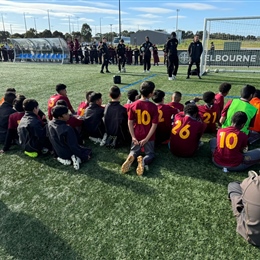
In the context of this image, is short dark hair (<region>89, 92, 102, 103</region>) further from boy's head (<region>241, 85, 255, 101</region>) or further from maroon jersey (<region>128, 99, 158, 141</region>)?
boy's head (<region>241, 85, 255, 101</region>)

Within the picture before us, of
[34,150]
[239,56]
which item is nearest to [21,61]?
[239,56]

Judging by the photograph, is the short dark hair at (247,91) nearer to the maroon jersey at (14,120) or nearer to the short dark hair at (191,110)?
the short dark hair at (191,110)

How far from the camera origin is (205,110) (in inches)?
186

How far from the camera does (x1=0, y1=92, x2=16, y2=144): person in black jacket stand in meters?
4.42

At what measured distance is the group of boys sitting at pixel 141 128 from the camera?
3.45m

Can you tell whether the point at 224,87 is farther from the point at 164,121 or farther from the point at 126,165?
the point at 126,165

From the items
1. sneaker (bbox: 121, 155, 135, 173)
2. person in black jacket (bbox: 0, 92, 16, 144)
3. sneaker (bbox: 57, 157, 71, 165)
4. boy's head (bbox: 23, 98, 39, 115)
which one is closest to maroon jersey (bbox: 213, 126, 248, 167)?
sneaker (bbox: 121, 155, 135, 173)

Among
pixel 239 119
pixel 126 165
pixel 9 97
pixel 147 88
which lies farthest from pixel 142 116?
pixel 9 97

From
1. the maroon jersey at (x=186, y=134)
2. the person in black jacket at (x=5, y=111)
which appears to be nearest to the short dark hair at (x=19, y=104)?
the person in black jacket at (x=5, y=111)

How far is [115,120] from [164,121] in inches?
35.0

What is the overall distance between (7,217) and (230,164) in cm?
303

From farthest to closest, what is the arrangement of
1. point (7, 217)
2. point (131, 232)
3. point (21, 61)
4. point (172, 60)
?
point (21, 61) < point (172, 60) < point (7, 217) < point (131, 232)

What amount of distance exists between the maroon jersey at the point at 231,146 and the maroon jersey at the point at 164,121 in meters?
1.06

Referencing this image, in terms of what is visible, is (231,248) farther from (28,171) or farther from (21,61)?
(21,61)
